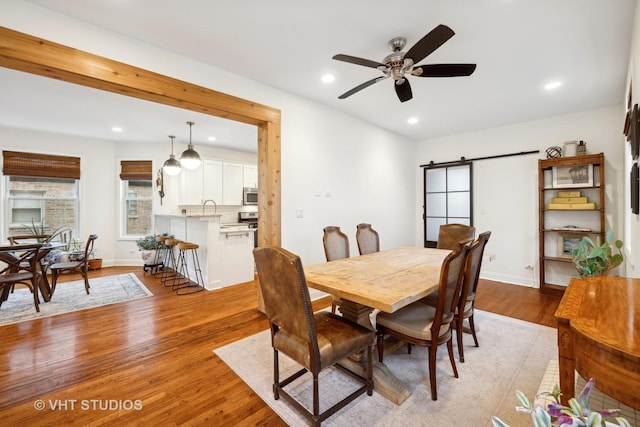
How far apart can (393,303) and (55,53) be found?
116 inches

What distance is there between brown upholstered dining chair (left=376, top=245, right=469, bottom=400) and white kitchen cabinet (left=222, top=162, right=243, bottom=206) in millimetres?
5236

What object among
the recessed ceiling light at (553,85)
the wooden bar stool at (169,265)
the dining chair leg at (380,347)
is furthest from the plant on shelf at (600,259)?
the wooden bar stool at (169,265)

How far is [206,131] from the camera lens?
5.17 metres

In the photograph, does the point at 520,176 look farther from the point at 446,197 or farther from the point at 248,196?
the point at 248,196

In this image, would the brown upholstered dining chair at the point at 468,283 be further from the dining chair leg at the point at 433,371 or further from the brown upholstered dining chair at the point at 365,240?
the brown upholstered dining chair at the point at 365,240

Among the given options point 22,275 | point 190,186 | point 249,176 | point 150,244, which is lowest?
point 22,275

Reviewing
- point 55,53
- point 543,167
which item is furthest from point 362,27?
point 543,167

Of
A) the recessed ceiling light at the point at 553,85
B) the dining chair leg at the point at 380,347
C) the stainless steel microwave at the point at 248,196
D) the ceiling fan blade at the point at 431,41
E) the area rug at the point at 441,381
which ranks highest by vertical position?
the recessed ceiling light at the point at 553,85

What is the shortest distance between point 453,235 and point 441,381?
2096 mm

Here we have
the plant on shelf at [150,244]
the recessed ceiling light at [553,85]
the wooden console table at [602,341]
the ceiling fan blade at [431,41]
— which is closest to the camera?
the wooden console table at [602,341]

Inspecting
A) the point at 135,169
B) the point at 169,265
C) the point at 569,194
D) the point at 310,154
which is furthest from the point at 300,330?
the point at 135,169

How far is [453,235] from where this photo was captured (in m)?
3.67

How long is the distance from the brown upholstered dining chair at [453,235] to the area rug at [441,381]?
3.73 feet

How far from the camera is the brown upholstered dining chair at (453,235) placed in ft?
11.6
